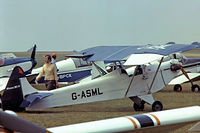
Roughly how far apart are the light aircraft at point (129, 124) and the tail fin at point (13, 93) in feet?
21.4

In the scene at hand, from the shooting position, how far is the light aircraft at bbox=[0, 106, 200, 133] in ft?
8.20

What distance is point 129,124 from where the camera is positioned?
3396 millimetres

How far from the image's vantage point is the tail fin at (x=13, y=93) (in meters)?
10.1

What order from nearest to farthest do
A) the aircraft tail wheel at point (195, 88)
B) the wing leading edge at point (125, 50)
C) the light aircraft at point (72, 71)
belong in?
the wing leading edge at point (125, 50) → the aircraft tail wheel at point (195, 88) → the light aircraft at point (72, 71)

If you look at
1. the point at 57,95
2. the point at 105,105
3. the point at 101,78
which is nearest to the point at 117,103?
the point at 105,105

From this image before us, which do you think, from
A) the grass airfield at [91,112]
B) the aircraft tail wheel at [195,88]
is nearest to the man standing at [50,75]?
the grass airfield at [91,112]

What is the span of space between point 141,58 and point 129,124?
23.7 ft

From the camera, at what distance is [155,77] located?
11.4 meters

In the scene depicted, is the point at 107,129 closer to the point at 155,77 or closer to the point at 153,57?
the point at 153,57

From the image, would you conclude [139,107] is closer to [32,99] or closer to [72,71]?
[32,99]

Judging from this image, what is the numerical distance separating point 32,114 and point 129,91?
2158mm

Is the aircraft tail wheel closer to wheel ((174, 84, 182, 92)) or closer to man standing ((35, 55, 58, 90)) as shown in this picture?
wheel ((174, 84, 182, 92))

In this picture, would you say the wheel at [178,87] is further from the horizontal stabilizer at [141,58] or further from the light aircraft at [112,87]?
the horizontal stabilizer at [141,58]

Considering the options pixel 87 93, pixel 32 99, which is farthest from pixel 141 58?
pixel 32 99
